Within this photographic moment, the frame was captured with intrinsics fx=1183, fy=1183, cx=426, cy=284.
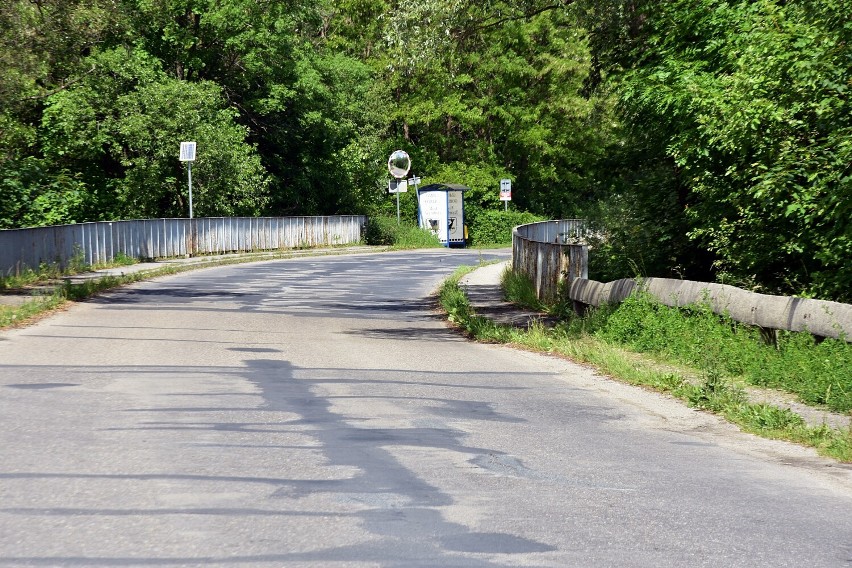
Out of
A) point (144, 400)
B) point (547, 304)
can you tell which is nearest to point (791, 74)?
point (547, 304)

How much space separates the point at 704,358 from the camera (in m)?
13.3

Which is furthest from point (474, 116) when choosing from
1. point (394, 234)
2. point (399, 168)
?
point (394, 234)

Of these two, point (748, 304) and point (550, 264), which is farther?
point (550, 264)

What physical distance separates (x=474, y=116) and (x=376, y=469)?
5897cm

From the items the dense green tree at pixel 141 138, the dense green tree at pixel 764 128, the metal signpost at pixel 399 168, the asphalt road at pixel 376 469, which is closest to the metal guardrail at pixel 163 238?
the dense green tree at pixel 141 138

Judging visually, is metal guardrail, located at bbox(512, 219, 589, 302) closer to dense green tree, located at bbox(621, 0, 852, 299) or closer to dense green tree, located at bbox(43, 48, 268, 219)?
dense green tree, located at bbox(621, 0, 852, 299)

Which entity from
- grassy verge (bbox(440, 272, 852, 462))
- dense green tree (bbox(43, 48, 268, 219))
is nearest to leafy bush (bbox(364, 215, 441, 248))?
dense green tree (bbox(43, 48, 268, 219))

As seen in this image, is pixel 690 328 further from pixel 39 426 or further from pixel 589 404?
pixel 39 426

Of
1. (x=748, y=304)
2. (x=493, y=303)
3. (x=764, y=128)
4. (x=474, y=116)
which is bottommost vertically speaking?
(x=493, y=303)

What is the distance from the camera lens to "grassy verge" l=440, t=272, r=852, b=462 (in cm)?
1006

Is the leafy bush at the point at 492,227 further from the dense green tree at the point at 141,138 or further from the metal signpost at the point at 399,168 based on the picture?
the dense green tree at the point at 141,138

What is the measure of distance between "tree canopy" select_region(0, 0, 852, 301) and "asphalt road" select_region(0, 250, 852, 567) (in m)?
4.13

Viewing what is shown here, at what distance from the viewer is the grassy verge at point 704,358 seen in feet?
33.0

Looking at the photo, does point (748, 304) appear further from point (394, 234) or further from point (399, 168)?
point (399, 168)
